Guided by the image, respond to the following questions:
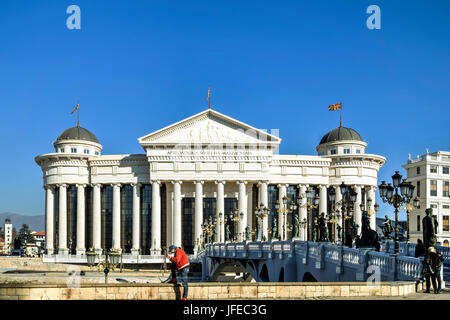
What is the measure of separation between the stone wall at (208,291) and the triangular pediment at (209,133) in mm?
72969

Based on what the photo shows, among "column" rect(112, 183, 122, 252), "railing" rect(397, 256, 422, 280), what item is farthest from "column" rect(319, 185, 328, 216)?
"railing" rect(397, 256, 422, 280)

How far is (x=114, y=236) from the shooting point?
318 feet

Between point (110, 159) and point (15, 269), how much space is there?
72.2 feet

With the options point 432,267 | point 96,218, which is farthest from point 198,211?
point 432,267

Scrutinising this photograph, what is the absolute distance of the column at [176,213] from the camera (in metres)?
92.9

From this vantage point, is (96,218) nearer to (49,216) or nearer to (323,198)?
(49,216)

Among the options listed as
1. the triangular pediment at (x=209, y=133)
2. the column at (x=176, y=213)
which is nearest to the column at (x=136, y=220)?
the column at (x=176, y=213)

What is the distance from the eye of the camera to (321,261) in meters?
33.0

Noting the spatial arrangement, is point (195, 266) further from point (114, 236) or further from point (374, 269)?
point (374, 269)

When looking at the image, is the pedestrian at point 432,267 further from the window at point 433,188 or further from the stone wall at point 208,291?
the window at point 433,188

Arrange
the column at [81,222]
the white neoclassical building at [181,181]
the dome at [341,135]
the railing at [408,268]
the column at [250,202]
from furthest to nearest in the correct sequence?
1. the dome at [341,135]
2. the column at [81,222]
3. the column at [250,202]
4. the white neoclassical building at [181,181]
5. the railing at [408,268]

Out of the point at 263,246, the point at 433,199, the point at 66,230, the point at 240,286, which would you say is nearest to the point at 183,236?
the point at 66,230

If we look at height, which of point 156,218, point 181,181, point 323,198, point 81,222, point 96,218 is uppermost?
point 181,181

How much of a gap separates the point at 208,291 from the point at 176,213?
241 feet
